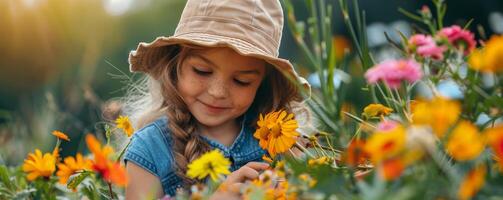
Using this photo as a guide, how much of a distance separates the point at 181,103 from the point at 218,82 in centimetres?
23

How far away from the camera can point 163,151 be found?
1818 millimetres

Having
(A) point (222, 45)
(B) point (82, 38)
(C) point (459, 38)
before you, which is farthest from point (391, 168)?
(B) point (82, 38)

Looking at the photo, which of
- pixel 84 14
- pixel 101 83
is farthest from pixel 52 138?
pixel 84 14

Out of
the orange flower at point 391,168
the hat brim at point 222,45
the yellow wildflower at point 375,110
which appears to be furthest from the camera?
the hat brim at point 222,45

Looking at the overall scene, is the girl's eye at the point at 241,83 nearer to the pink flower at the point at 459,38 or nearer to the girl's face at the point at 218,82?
the girl's face at the point at 218,82

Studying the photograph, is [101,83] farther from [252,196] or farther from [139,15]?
[252,196]

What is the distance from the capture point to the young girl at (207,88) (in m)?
1.72

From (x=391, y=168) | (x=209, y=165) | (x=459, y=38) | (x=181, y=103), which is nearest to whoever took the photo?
(x=391, y=168)

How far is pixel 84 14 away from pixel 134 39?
0.63 meters

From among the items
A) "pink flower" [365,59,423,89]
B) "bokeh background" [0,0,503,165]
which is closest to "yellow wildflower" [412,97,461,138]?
"pink flower" [365,59,423,89]

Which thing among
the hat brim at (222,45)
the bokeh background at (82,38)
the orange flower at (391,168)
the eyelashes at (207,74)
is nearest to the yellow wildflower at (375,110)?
the hat brim at (222,45)

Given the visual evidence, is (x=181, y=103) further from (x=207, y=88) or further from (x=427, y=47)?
(x=427, y=47)

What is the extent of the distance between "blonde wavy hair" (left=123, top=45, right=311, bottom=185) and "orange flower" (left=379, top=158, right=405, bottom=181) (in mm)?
1106

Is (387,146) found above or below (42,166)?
above
